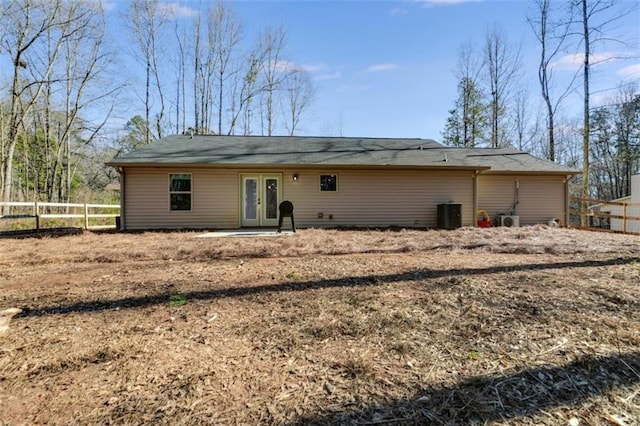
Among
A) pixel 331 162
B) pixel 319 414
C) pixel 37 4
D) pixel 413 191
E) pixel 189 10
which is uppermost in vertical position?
pixel 189 10

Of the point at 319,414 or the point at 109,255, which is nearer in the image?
the point at 319,414

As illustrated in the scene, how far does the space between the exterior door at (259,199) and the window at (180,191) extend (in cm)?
176

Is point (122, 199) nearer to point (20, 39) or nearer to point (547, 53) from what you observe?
point (20, 39)

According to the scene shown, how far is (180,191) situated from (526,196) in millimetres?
12701

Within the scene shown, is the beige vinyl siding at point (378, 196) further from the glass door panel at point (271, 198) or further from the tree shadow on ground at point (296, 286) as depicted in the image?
the tree shadow on ground at point (296, 286)

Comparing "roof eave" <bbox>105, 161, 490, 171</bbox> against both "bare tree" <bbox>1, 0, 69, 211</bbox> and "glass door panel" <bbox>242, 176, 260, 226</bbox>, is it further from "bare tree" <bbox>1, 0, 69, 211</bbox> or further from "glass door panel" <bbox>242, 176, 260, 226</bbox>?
"bare tree" <bbox>1, 0, 69, 211</bbox>

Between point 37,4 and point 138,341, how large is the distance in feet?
62.2

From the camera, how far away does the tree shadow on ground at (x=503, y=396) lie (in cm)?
162

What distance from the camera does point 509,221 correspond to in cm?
1163

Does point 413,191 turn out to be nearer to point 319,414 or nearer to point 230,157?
point 230,157

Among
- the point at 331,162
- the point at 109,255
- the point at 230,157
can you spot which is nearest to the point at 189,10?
the point at 230,157

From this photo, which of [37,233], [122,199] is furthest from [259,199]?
[37,233]

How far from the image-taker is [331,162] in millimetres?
10914

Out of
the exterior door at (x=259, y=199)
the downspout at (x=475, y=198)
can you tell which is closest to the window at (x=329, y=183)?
the exterior door at (x=259, y=199)
